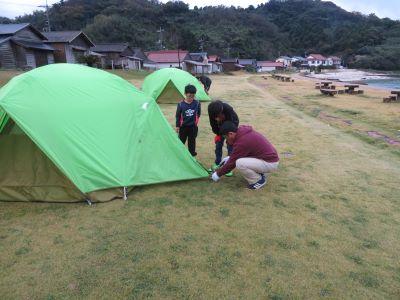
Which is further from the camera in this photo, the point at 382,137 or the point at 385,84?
the point at 385,84

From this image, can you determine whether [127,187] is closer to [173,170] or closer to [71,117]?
[173,170]

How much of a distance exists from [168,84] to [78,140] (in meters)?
9.90

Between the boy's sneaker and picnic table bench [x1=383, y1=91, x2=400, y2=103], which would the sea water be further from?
the boy's sneaker

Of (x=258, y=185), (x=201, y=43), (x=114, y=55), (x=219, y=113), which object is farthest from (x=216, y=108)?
(x=201, y=43)

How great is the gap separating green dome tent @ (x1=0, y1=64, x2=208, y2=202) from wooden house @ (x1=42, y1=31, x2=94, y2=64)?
104 feet

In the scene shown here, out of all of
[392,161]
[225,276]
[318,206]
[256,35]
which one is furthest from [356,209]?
[256,35]

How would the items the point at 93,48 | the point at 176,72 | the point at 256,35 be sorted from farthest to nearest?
the point at 256,35
the point at 93,48
the point at 176,72

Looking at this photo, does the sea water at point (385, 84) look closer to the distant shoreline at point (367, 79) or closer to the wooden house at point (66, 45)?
the distant shoreline at point (367, 79)

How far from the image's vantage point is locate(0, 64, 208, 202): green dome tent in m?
4.21

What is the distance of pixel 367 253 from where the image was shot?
338 cm

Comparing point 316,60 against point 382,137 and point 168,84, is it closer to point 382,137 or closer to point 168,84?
point 168,84

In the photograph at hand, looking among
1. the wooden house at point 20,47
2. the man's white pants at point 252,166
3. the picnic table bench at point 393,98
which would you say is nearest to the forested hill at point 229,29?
the wooden house at point 20,47

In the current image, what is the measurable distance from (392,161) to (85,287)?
6163 millimetres

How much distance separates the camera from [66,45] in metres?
33.1
